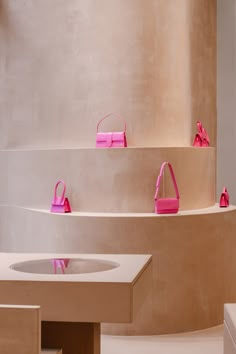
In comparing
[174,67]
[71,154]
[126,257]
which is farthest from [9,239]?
[126,257]

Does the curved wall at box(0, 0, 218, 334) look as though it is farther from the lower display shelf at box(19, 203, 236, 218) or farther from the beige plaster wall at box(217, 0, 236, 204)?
the beige plaster wall at box(217, 0, 236, 204)

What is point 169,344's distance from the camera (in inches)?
151

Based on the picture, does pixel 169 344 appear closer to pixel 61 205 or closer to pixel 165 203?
pixel 165 203

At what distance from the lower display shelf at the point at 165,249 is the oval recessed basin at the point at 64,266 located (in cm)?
138

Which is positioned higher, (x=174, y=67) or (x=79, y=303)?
(x=174, y=67)

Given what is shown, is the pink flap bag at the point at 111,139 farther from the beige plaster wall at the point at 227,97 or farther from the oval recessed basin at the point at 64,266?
the beige plaster wall at the point at 227,97

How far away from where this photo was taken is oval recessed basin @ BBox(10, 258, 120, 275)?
245cm

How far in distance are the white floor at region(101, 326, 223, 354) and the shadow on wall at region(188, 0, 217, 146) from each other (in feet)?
4.82

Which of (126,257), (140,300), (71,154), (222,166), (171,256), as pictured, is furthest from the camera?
(222,166)

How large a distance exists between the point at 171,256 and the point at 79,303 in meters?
1.94

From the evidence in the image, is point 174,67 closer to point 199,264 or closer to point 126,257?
point 199,264

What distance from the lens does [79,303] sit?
2.18 metres


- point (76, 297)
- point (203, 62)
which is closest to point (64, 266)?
point (76, 297)

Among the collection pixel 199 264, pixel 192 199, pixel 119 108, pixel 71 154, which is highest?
pixel 119 108
